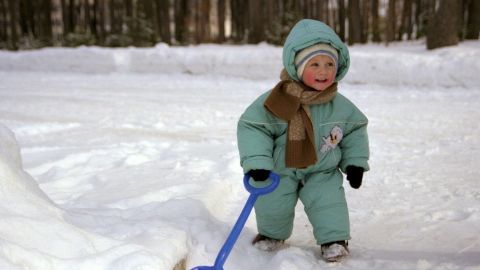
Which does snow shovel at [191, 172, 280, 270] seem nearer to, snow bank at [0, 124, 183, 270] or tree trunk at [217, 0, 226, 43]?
snow bank at [0, 124, 183, 270]

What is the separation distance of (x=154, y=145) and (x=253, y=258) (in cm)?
239

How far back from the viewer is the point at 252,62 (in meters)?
11.7

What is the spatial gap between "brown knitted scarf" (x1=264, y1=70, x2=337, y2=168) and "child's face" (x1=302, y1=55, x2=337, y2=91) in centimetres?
3

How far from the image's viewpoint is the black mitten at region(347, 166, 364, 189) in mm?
2291

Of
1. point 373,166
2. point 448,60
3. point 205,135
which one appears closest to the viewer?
point 373,166

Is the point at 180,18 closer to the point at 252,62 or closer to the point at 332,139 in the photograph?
the point at 252,62

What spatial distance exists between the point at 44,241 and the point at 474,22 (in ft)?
45.7

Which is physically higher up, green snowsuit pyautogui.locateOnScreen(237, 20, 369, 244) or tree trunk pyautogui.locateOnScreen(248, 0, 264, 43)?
green snowsuit pyautogui.locateOnScreen(237, 20, 369, 244)

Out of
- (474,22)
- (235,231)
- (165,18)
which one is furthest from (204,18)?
(235,231)

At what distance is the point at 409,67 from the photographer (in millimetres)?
9422

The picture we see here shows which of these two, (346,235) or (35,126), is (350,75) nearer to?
(35,126)

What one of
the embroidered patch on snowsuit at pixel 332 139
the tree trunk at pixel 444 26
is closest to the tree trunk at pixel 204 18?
the tree trunk at pixel 444 26

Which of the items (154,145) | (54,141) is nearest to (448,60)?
(154,145)

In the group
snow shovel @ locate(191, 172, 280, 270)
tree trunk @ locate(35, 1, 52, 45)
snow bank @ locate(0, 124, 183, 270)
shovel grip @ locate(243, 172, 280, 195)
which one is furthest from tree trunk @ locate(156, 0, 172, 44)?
snow bank @ locate(0, 124, 183, 270)
